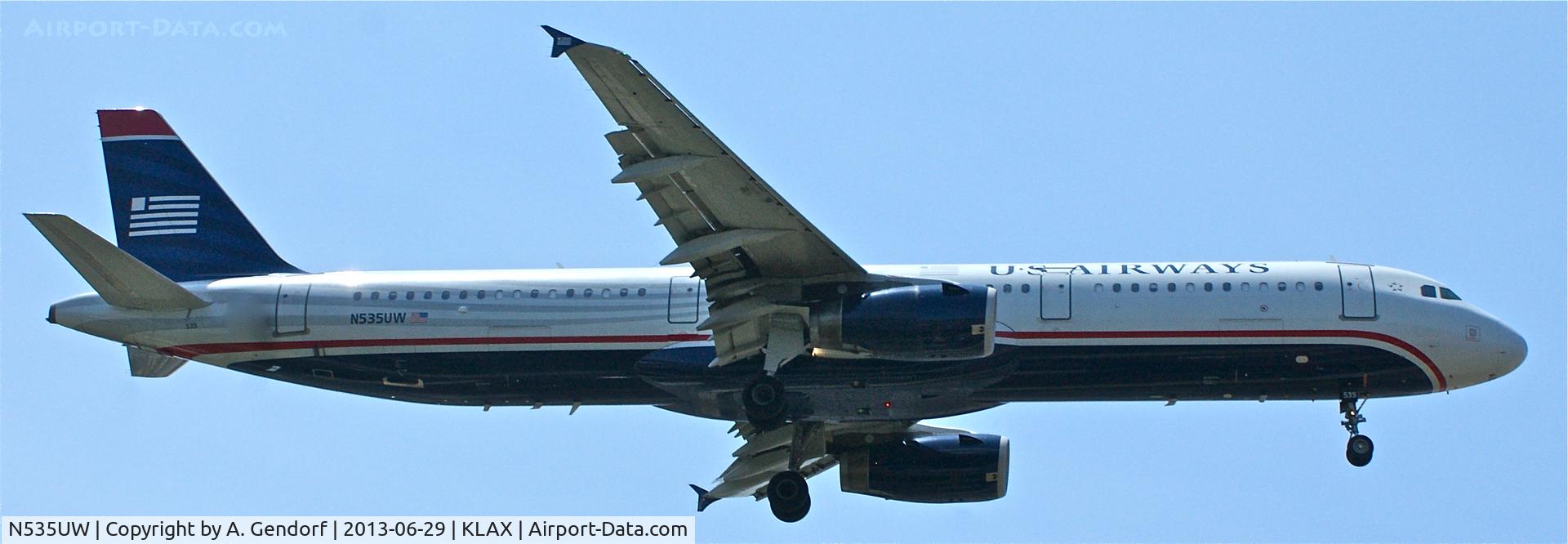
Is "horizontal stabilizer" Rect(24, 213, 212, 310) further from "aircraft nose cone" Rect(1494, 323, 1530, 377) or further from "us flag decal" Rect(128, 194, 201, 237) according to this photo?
"aircraft nose cone" Rect(1494, 323, 1530, 377)

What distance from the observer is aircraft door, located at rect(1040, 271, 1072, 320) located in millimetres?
33688

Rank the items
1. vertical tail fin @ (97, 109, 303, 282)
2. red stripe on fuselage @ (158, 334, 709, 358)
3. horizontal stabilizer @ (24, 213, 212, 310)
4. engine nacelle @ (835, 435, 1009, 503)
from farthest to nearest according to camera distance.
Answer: engine nacelle @ (835, 435, 1009, 503) < vertical tail fin @ (97, 109, 303, 282) < red stripe on fuselage @ (158, 334, 709, 358) < horizontal stabilizer @ (24, 213, 212, 310)

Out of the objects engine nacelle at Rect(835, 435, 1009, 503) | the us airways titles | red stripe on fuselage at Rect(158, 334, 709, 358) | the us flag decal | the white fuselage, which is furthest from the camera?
the us flag decal

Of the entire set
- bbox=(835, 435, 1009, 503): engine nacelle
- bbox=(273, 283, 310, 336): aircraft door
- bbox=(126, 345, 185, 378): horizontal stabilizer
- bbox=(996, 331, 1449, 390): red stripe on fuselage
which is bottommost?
bbox=(835, 435, 1009, 503): engine nacelle

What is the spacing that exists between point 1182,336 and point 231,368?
1724 cm

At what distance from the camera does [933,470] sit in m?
38.6

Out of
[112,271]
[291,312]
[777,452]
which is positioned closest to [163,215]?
[112,271]

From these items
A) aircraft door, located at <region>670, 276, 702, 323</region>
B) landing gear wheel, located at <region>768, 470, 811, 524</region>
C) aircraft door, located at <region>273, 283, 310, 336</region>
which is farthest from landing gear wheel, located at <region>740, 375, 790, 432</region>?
aircraft door, located at <region>273, 283, 310, 336</region>

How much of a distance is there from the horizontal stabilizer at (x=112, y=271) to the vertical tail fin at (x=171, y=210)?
1.49m

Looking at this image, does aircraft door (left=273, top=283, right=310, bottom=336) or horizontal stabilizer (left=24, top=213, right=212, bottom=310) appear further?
aircraft door (left=273, top=283, right=310, bottom=336)

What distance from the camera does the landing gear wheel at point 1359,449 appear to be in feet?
114

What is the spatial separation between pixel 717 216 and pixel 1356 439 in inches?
475

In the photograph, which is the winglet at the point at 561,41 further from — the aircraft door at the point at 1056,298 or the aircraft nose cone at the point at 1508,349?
the aircraft nose cone at the point at 1508,349

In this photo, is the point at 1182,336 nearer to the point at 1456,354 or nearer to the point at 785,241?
the point at 1456,354
